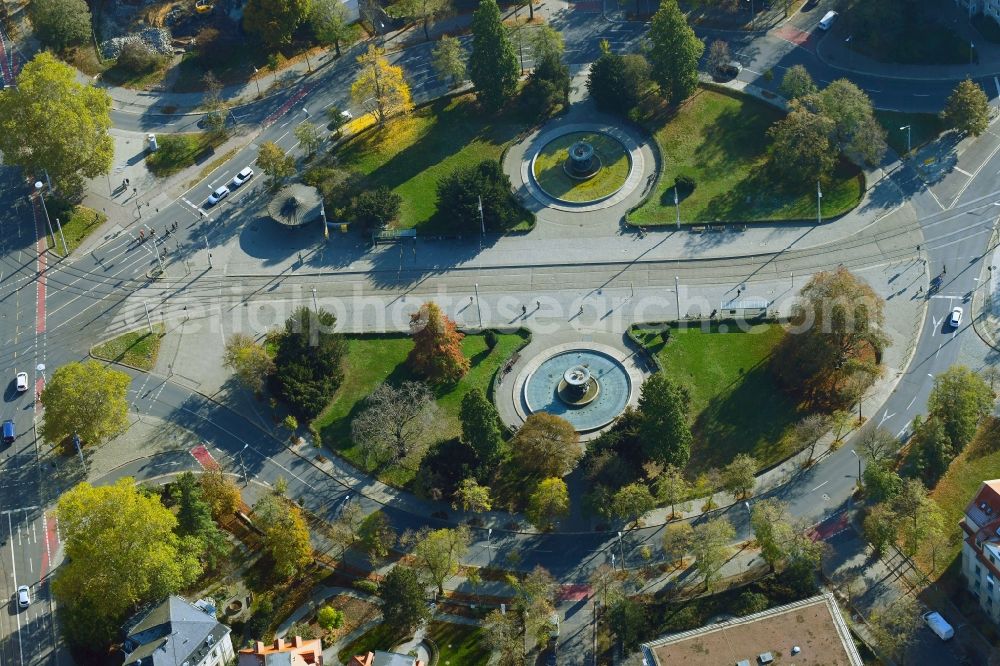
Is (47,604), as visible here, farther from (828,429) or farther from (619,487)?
(828,429)

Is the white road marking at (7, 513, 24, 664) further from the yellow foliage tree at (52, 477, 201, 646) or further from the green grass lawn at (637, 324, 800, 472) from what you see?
the green grass lawn at (637, 324, 800, 472)

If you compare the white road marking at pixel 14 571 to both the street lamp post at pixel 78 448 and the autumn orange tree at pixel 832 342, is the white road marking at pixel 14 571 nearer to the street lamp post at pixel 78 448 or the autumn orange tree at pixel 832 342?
the street lamp post at pixel 78 448

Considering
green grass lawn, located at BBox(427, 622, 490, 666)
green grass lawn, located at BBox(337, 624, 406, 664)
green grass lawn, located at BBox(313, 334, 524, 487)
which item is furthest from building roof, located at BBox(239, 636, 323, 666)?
green grass lawn, located at BBox(313, 334, 524, 487)

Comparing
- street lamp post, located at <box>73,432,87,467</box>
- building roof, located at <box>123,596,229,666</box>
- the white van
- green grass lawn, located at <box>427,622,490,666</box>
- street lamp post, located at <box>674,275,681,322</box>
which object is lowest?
the white van

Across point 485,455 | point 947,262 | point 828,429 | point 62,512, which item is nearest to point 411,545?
point 485,455

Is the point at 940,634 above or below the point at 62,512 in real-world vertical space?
below

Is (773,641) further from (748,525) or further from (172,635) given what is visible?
(172,635)
